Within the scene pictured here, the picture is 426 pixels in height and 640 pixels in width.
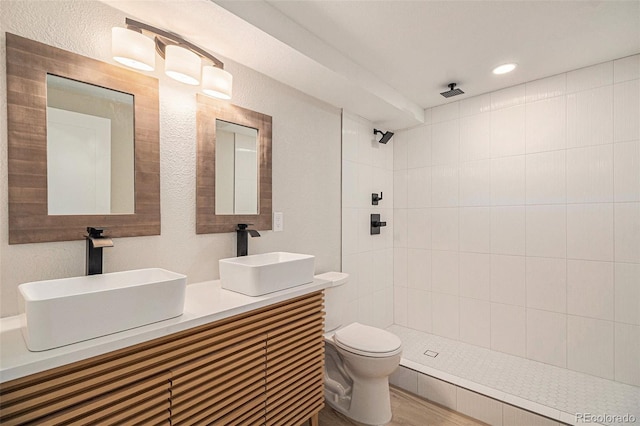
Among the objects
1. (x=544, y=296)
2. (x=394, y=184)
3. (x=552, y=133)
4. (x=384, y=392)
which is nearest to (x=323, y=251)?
(x=384, y=392)

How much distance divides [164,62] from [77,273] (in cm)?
106

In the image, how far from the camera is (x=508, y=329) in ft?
8.57

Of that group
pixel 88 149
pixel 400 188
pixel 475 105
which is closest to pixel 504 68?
pixel 475 105

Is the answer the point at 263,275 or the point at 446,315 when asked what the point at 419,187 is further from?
the point at 263,275

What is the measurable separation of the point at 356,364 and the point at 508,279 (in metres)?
1.54

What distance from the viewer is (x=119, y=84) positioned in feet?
4.63

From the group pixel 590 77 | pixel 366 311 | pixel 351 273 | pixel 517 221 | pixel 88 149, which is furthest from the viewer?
pixel 366 311

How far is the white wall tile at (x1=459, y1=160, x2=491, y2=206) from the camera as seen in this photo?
273cm

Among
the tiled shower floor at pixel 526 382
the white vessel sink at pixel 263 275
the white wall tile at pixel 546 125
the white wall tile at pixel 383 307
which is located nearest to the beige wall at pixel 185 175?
the white vessel sink at pixel 263 275

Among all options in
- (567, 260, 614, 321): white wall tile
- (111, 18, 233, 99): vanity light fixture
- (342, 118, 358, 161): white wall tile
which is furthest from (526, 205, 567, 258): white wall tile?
(111, 18, 233, 99): vanity light fixture

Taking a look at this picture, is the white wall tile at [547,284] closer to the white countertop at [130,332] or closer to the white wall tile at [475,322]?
the white wall tile at [475,322]

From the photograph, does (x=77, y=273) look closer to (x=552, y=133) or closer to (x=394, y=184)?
(x=394, y=184)

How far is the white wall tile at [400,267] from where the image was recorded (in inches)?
128

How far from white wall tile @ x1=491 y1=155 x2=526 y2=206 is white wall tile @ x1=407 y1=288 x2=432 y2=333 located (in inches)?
43.4
